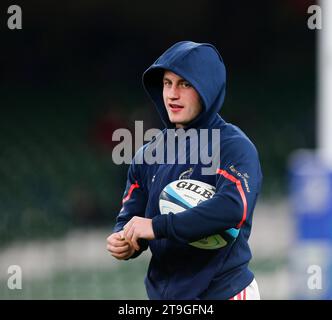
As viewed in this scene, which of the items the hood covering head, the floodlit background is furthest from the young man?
the floodlit background

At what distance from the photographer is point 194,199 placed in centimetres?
335

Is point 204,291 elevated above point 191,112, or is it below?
below

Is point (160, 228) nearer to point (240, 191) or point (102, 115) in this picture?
point (240, 191)

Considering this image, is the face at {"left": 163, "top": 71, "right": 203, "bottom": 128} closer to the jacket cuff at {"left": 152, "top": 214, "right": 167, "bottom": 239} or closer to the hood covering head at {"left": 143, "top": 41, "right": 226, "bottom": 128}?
the hood covering head at {"left": 143, "top": 41, "right": 226, "bottom": 128}

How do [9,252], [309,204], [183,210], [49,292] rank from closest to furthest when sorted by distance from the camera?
[183,210] < [309,204] < [49,292] < [9,252]

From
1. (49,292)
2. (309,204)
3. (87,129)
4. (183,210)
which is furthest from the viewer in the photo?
(87,129)

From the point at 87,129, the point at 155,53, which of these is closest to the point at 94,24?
the point at 155,53

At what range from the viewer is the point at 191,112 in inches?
136

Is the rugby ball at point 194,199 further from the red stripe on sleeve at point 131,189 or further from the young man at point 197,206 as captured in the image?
the red stripe on sleeve at point 131,189

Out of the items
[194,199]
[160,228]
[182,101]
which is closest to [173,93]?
[182,101]

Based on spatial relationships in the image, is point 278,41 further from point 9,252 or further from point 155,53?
point 9,252

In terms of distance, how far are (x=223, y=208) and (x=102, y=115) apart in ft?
28.6

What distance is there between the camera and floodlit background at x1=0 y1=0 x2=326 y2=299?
9375 millimetres
